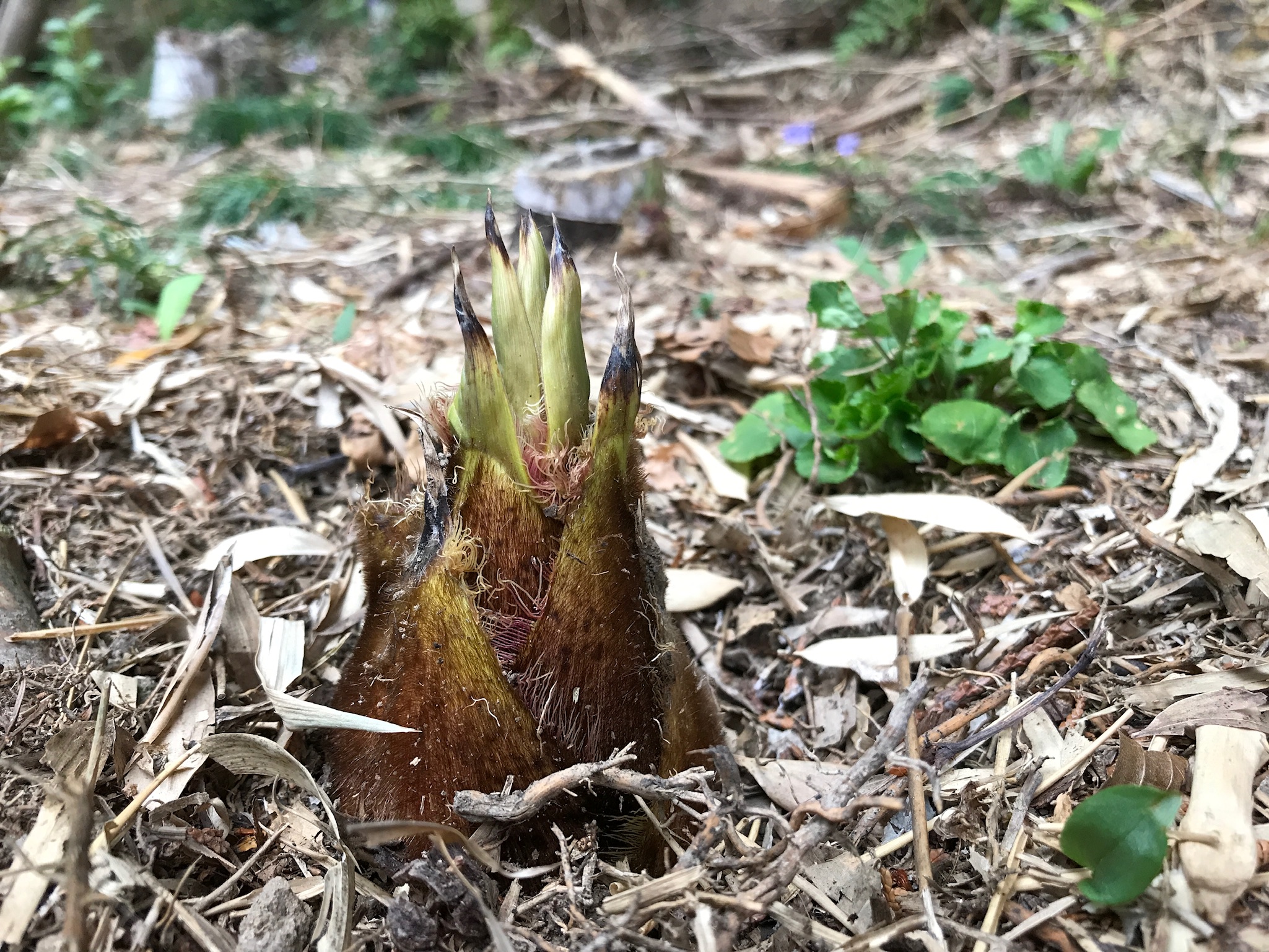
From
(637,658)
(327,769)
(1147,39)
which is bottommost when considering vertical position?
(327,769)

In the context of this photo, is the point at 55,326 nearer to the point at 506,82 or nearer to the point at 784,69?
the point at 506,82

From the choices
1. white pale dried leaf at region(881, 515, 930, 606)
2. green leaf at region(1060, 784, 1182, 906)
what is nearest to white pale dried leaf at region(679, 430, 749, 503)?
white pale dried leaf at region(881, 515, 930, 606)

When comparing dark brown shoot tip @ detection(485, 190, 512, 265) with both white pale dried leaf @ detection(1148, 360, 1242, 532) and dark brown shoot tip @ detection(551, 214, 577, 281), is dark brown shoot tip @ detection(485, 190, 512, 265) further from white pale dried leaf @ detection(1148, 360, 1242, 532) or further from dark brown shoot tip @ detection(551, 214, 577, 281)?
white pale dried leaf @ detection(1148, 360, 1242, 532)

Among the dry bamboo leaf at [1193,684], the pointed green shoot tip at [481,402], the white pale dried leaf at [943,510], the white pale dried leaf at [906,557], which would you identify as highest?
the pointed green shoot tip at [481,402]

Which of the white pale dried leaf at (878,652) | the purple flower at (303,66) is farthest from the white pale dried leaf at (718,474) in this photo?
the purple flower at (303,66)

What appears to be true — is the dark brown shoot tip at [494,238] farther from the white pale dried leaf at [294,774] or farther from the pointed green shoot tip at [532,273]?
the white pale dried leaf at [294,774]

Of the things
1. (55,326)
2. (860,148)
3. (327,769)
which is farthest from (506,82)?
(327,769)

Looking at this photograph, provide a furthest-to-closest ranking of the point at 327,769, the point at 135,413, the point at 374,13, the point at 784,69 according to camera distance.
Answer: the point at 374,13 < the point at 784,69 < the point at 135,413 < the point at 327,769
